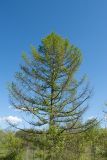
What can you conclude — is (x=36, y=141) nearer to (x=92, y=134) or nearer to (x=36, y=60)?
(x=92, y=134)

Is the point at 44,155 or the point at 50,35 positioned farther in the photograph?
the point at 50,35

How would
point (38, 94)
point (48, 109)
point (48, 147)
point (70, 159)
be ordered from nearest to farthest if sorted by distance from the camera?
1. point (48, 147)
2. point (70, 159)
3. point (48, 109)
4. point (38, 94)

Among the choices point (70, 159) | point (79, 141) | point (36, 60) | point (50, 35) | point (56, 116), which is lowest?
point (70, 159)

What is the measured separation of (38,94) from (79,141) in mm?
4365

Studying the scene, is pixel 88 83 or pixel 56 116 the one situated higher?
pixel 88 83

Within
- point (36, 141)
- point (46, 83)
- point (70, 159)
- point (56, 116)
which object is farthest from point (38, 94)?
point (70, 159)

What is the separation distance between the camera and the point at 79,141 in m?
20.5

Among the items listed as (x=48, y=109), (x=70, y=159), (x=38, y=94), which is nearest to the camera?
(x=70, y=159)

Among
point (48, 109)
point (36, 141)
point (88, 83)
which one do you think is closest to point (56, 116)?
point (48, 109)

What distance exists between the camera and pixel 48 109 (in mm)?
20172

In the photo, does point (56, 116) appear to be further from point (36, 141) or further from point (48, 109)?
point (36, 141)

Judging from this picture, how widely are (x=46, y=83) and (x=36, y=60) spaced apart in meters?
→ 1.98

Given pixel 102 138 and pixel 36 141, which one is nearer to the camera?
pixel 36 141

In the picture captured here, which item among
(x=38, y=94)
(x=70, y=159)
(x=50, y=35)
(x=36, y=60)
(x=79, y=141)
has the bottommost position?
(x=70, y=159)
